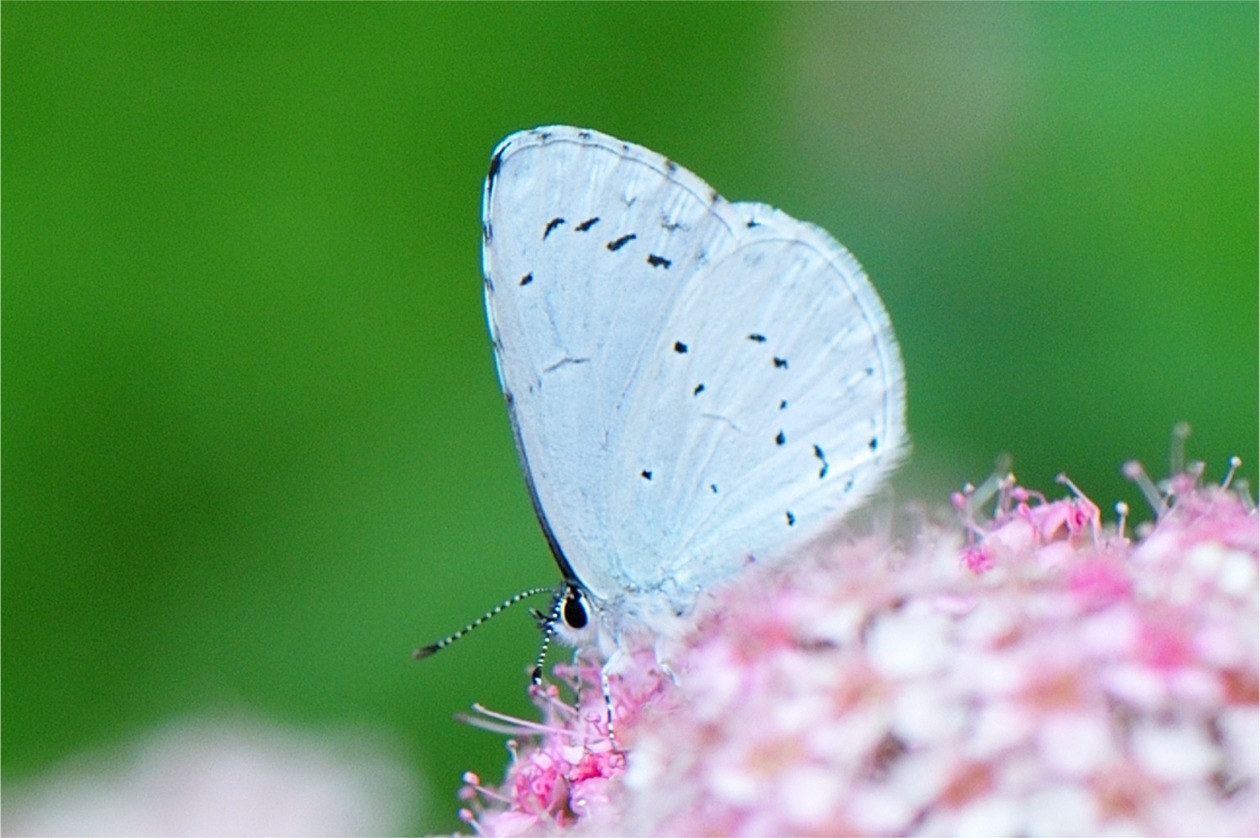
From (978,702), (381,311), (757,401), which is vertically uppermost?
(381,311)

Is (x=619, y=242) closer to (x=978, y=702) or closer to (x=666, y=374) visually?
(x=666, y=374)

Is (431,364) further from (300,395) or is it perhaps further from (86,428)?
(86,428)

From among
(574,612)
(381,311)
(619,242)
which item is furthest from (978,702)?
(381,311)

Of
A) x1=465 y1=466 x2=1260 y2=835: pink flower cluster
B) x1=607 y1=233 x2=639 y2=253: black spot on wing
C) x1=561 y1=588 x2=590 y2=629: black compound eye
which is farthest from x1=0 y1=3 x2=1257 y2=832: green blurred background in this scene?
x1=465 y1=466 x2=1260 y2=835: pink flower cluster

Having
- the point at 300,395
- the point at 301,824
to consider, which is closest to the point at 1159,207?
the point at 300,395

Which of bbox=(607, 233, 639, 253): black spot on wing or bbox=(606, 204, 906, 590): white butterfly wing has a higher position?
bbox=(607, 233, 639, 253): black spot on wing

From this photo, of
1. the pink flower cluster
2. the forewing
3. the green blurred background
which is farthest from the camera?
the green blurred background

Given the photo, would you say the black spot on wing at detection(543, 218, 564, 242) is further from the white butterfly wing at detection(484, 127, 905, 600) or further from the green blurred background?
the green blurred background
